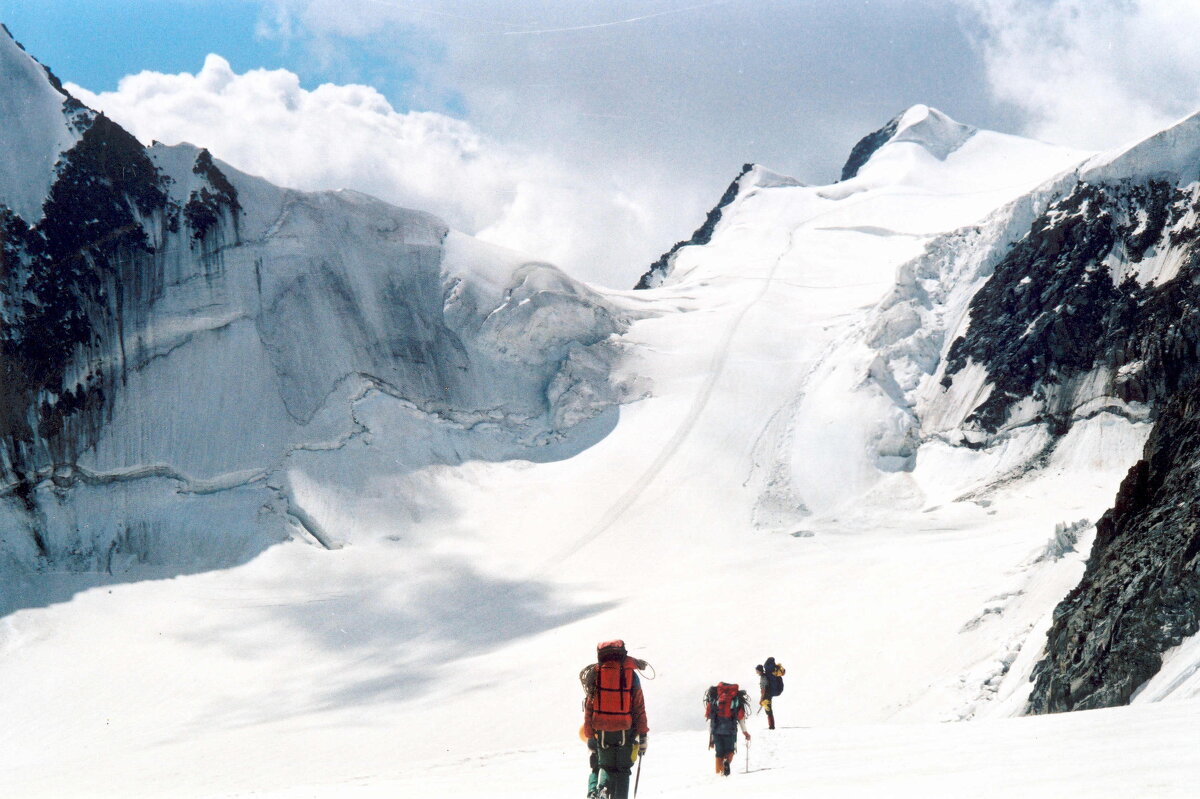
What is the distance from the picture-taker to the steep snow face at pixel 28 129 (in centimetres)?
4581

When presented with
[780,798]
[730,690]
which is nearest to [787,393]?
[730,690]

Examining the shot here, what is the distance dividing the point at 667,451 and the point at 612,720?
38509 millimetres

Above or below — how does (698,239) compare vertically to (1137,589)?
above

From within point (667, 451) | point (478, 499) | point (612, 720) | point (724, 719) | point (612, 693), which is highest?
point (667, 451)

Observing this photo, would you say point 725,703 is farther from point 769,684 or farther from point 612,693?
point 769,684

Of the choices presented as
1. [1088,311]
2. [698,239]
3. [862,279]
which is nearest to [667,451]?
[1088,311]

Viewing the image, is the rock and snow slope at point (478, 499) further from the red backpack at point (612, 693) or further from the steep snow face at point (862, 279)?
the red backpack at point (612, 693)

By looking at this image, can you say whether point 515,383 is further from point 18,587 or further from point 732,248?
point 732,248

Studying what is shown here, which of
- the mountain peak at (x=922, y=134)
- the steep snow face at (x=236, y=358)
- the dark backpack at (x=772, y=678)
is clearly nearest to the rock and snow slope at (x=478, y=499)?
the steep snow face at (x=236, y=358)

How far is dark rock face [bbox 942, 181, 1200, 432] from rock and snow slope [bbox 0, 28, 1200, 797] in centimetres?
45

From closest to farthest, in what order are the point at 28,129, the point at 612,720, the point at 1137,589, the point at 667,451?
the point at 612,720, the point at 1137,589, the point at 667,451, the point at 28,129

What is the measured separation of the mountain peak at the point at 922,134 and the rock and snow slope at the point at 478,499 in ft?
155

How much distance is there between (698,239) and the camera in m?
95.0

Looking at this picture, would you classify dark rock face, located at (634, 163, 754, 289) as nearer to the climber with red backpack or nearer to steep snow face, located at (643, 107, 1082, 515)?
steep snow face, located at (643, 107, 1082, 515)
